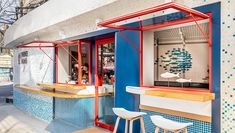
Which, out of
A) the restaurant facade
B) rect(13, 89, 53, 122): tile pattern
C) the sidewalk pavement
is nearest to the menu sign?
rect(13, 89, 53, 122): tile pattern

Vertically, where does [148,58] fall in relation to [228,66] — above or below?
above

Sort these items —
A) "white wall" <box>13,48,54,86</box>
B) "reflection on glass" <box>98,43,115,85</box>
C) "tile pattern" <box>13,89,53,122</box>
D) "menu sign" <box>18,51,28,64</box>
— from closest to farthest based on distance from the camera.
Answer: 1. "reflection on glass" <box>98,43,115,85</box>
2. "tile pattern" <box>13,89,53,122</box>
3. "white wall" <box>13,48,54,86</box>
4. "menu sign" <box>18,51,28,64</box>

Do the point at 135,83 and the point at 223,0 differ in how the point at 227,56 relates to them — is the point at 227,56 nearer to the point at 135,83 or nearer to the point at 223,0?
the point at 223,0

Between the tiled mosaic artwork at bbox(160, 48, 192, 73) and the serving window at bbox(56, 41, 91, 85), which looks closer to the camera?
the tiled mosaic artwork at bbox(160, 48, 192, 73)

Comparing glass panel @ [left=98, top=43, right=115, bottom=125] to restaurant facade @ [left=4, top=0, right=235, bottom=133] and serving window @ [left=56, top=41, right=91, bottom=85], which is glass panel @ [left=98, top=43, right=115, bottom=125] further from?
Result: serving window @ [left=56, top=41, right=91, bottom=85]

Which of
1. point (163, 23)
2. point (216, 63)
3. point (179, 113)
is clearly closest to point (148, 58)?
point (163, 23)

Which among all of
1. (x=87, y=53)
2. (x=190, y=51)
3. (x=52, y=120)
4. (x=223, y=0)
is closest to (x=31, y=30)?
(x=87, y=53)

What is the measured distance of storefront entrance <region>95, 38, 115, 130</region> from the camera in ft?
18.2

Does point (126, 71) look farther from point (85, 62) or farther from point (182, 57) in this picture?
point (85, 62)

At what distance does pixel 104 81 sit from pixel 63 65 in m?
1.86

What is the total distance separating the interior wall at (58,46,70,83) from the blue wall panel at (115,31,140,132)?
112 inches

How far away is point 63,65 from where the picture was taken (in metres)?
7.08

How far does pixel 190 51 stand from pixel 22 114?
6.71 m

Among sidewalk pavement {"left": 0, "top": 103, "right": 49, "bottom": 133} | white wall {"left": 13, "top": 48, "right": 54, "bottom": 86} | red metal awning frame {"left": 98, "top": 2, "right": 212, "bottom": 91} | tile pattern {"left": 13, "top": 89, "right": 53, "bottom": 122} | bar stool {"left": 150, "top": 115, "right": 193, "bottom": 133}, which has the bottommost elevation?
sidewalk pavement {"left": 0, "top": 103, "right": 49, "bottom": 133}
